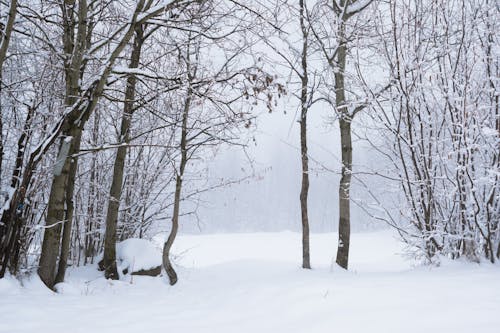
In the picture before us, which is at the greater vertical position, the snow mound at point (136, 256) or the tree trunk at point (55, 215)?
the tree trunk at point (55, 215)

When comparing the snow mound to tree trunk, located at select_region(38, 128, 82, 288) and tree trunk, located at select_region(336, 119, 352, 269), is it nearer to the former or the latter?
tree trunk, located at select_region(38, 128, 82, 288)

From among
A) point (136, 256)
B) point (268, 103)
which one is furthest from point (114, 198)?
point (268, 103)

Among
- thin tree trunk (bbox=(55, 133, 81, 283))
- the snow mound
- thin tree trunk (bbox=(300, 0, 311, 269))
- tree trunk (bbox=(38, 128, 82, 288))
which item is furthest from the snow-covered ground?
thin tree trunk (bbox=(300, 0, 311, 269))

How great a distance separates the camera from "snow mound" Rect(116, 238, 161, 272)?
7863 mm

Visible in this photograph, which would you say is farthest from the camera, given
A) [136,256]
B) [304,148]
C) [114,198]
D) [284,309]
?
[304,148]

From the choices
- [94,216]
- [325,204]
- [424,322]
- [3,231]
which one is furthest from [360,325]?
[325,204]

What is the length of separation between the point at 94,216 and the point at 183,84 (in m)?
5.23

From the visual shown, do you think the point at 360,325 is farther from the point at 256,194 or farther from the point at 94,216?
the point at 256,194

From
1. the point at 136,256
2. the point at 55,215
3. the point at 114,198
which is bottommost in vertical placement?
the point at 136,256

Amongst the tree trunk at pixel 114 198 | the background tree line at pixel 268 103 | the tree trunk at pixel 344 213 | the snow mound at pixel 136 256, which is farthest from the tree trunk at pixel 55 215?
the tree trunk at pixel 344 213

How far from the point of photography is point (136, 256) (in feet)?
26.5

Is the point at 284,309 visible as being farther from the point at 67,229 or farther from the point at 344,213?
the point at 344,213

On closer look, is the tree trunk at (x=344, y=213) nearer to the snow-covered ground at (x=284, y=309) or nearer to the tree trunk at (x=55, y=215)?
the snow-covered ground at (x=284, y=309)

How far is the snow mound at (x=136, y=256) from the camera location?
7.86 meters
